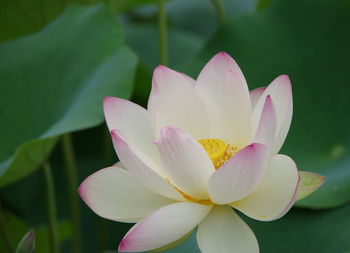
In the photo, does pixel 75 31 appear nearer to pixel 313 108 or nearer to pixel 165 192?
pixel 313 108

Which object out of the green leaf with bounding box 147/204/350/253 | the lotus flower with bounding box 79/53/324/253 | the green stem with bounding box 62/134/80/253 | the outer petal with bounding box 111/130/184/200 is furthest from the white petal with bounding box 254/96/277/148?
the green stem with bounding box 62/134/80/253

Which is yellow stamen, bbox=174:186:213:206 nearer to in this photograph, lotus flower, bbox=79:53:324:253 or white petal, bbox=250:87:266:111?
lotus flower, bbox=79:53:324:253

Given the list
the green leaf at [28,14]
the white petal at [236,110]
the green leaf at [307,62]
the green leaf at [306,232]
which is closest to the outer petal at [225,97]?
the white petal at [236,110]

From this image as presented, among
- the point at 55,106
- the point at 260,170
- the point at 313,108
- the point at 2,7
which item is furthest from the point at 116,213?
the point at 2,7

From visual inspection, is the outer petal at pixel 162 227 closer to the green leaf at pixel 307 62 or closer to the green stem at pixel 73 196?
the green leaf at pixel 307 62

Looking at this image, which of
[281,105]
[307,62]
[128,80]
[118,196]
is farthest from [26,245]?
[307,62]
